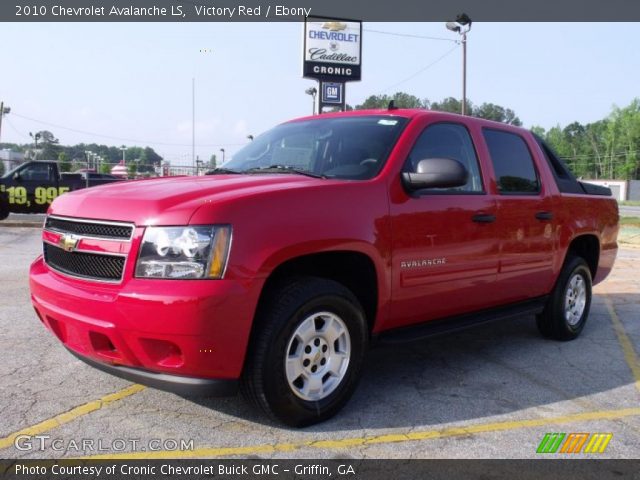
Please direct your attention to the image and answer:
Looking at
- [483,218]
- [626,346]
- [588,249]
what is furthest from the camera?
[588,249]

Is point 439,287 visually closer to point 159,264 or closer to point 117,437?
point 159,264

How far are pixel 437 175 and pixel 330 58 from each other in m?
19.2

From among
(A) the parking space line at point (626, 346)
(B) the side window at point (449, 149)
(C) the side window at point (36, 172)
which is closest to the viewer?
(B) the side window at point (449, 149)

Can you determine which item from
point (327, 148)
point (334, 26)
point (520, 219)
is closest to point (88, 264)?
point (327, 148)

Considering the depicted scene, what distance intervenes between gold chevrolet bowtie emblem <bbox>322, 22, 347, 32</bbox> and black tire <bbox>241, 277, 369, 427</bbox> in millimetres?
20055

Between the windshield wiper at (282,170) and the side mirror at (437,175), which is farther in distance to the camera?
the windshield wiper at (282,170)

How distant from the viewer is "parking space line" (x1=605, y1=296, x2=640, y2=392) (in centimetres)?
476

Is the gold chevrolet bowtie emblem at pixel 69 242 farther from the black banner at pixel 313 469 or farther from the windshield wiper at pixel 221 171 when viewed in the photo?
the windshield wiper at pixel 221 171

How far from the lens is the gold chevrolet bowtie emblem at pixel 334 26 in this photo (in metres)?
21.9

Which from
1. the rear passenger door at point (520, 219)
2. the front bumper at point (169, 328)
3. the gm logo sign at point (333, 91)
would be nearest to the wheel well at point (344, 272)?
the front bumper at point (169, 328)

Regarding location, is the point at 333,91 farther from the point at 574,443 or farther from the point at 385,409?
the point at 574,443

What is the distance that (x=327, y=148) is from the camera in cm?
424

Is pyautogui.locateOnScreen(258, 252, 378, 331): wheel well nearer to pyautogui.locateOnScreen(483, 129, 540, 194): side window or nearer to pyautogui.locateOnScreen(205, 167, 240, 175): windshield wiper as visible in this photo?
pyautogui.locateOnScreen(205, 167, 240, 175): windshield wiper

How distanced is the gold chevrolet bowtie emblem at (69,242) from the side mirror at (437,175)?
1996 mm
